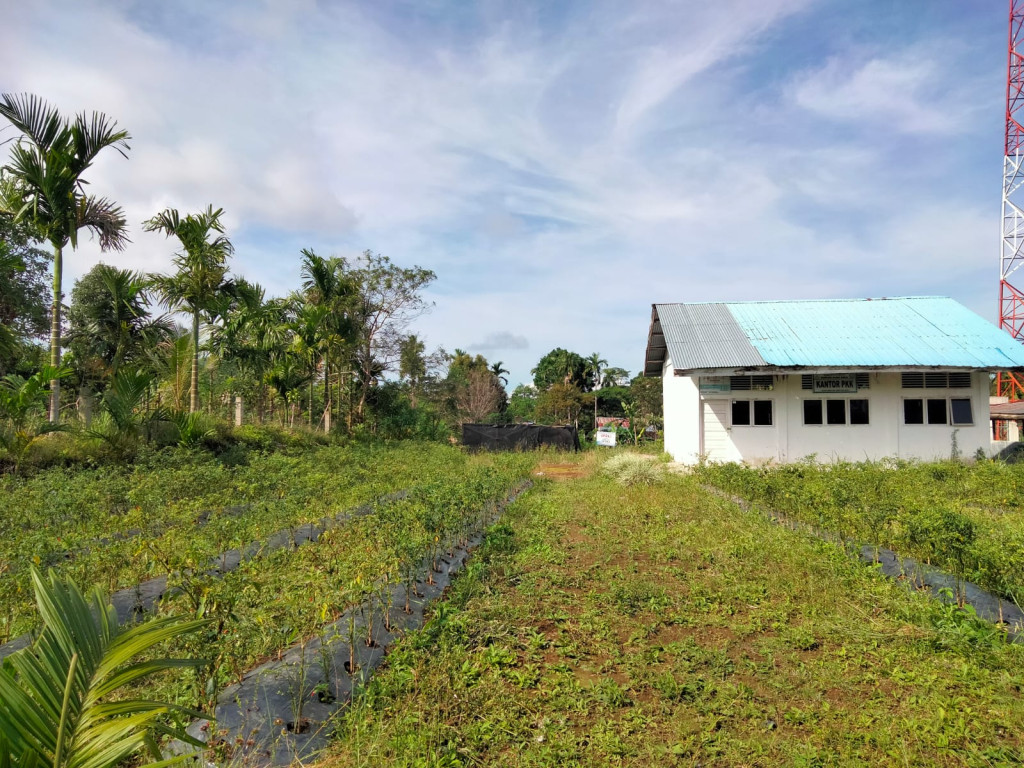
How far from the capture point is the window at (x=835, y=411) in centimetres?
1465

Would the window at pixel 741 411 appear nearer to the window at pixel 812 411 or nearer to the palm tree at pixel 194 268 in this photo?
the window at pixel 812 411

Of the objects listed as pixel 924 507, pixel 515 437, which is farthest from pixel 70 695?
pixel 515 437

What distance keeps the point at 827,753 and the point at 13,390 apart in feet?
40.9

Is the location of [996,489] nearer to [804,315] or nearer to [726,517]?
[726,517]

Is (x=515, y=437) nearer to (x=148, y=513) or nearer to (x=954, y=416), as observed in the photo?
(x=954, y=416)

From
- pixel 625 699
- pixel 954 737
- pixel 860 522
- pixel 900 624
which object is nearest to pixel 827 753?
pixel 954 737

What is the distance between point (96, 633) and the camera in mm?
1798

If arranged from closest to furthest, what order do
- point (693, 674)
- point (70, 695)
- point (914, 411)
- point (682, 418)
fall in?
point (70, 695), point (693, 674), point (914, 411), point (682, 418)

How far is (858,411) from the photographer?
14.7 m

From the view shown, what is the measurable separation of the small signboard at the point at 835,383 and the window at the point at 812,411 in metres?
0.35

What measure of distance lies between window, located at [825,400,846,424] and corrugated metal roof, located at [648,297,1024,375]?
4.42ft

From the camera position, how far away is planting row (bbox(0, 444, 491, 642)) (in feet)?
14.9

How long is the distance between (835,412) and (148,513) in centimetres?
1505

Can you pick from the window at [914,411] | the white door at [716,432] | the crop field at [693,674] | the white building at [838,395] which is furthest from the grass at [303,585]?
the window at [914,411]
